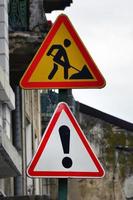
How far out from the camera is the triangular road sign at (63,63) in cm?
822

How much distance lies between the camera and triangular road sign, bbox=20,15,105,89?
27.0 feet

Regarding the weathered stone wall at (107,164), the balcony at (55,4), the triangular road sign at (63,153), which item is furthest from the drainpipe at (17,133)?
the triangular road sign at (63,153)

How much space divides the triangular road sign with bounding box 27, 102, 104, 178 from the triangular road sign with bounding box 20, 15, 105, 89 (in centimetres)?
22

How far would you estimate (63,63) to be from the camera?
823 centimetres

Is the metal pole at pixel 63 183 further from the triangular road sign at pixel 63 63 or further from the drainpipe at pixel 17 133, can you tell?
the drainpipe at pixel 17 133

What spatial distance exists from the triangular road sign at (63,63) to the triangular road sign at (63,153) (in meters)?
0.22

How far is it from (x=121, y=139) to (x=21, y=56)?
19.0 meters

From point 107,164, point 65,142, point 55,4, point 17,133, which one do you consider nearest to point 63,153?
point 65,142

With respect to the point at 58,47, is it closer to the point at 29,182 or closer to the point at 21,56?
the point at 21,56

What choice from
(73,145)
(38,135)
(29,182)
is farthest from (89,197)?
(73,145)

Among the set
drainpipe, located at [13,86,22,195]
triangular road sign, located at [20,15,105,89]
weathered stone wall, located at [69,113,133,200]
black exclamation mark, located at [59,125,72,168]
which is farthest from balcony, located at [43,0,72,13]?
black exclamation mark, located at [59,125,72,168]

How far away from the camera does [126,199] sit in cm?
4066

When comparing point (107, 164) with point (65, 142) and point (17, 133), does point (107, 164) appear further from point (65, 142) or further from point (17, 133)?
point (65, 142)

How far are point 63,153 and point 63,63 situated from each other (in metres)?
0.72
